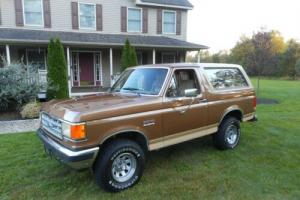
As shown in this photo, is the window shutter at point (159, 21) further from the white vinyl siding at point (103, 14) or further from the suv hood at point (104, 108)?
the suv hood at point (104, 108)

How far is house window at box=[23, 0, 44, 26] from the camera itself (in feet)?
45.0

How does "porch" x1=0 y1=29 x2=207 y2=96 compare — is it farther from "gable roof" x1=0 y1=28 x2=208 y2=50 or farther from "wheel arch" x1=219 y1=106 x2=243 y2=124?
"wheel arch" x1=219 y1=106 x2=243 y2=124

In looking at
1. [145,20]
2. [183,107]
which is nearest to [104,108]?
[183,107]

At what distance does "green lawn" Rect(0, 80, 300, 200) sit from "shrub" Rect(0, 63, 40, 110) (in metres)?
3.29

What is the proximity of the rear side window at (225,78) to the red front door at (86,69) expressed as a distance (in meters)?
11.9

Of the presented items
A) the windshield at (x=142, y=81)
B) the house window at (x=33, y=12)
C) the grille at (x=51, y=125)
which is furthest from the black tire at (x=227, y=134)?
the house window at (x=33, y=12)

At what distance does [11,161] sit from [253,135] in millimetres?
5688

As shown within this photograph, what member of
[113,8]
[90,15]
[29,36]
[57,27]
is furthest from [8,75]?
[113,8]

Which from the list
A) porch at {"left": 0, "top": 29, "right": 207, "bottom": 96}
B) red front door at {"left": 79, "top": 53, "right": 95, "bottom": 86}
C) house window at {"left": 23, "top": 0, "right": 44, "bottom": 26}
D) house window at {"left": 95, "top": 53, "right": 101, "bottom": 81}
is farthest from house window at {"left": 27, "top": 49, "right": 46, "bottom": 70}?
house window at {"left": 95, "top": 53, "right": 101, "bottom": 81}

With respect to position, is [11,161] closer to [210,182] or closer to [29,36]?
[210,182]

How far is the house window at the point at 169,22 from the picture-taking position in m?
16.9

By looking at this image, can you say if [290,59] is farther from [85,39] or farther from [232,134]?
[232,134]

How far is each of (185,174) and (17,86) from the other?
24.1 feet

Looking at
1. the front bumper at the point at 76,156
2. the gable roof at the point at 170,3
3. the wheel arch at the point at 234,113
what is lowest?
the front bumper at the point at 76,156
